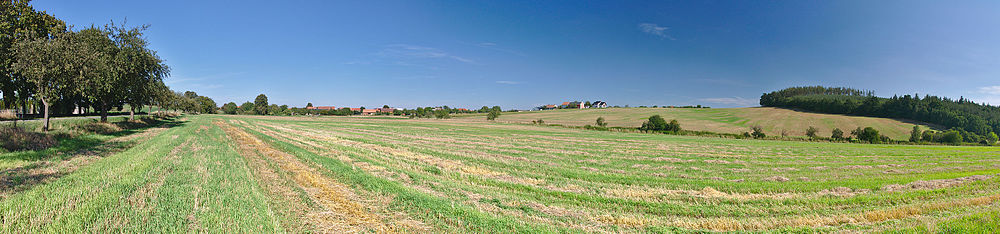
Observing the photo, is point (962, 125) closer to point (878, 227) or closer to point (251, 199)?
point (878, 227)

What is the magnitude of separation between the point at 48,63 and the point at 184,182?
1958 cm

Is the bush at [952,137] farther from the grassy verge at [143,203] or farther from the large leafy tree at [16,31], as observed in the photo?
the large leafy tree at [16,31]

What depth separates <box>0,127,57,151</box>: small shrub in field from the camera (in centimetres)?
1244

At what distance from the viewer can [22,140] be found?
1319cm

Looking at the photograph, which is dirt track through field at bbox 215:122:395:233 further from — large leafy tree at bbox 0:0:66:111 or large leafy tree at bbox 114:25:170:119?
large leafy tree at bbox 114:25:170:119

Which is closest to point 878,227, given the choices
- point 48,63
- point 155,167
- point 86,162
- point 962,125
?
point 155,167

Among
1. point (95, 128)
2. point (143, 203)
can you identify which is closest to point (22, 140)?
point (95, 128)

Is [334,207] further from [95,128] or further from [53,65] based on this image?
[95,128]

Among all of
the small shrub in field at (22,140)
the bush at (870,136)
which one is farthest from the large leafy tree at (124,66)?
the bush at (870,136)

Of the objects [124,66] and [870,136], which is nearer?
[124,66]

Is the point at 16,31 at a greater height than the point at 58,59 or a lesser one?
greater

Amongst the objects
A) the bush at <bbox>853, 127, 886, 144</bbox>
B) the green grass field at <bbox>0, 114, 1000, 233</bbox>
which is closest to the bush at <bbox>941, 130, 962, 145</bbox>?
the bush at <bbox>853, 127, 886, 144</bbox>

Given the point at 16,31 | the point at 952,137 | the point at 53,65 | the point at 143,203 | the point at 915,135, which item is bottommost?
the point at 952,137

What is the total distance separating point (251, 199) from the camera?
650cm
